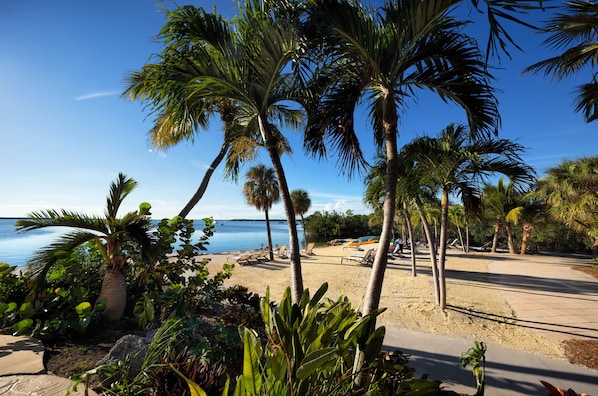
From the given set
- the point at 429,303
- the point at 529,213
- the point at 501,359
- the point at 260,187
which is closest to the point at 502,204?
the point at 529,213

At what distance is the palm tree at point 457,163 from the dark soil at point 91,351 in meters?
2.33

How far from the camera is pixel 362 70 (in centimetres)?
266

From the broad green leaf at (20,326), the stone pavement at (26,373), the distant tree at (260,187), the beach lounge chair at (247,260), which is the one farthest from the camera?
the distant tree at (260,187)

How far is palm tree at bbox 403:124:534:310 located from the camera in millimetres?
4723

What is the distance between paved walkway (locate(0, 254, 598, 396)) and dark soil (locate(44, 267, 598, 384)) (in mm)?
135

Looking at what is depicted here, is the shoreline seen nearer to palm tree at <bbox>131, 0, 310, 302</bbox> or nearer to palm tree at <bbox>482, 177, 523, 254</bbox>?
palm tree at <bbox>131, 0, 310, 302</bbox>

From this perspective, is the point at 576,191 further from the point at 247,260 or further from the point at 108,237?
the point at 108,237

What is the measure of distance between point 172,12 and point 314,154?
2471mm

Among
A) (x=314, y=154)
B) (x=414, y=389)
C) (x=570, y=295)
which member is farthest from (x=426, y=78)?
(x=570, y=295)

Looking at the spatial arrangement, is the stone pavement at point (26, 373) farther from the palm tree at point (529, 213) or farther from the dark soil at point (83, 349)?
the palm tree at point (529, 213)

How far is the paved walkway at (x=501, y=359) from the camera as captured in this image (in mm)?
2201

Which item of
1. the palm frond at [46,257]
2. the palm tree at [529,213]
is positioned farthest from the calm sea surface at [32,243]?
the palm tree at [529,213]

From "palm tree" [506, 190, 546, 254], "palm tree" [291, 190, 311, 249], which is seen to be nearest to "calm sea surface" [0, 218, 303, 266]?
"palm tree" [291, 190, 311, 249]

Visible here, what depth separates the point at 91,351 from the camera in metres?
2.78
